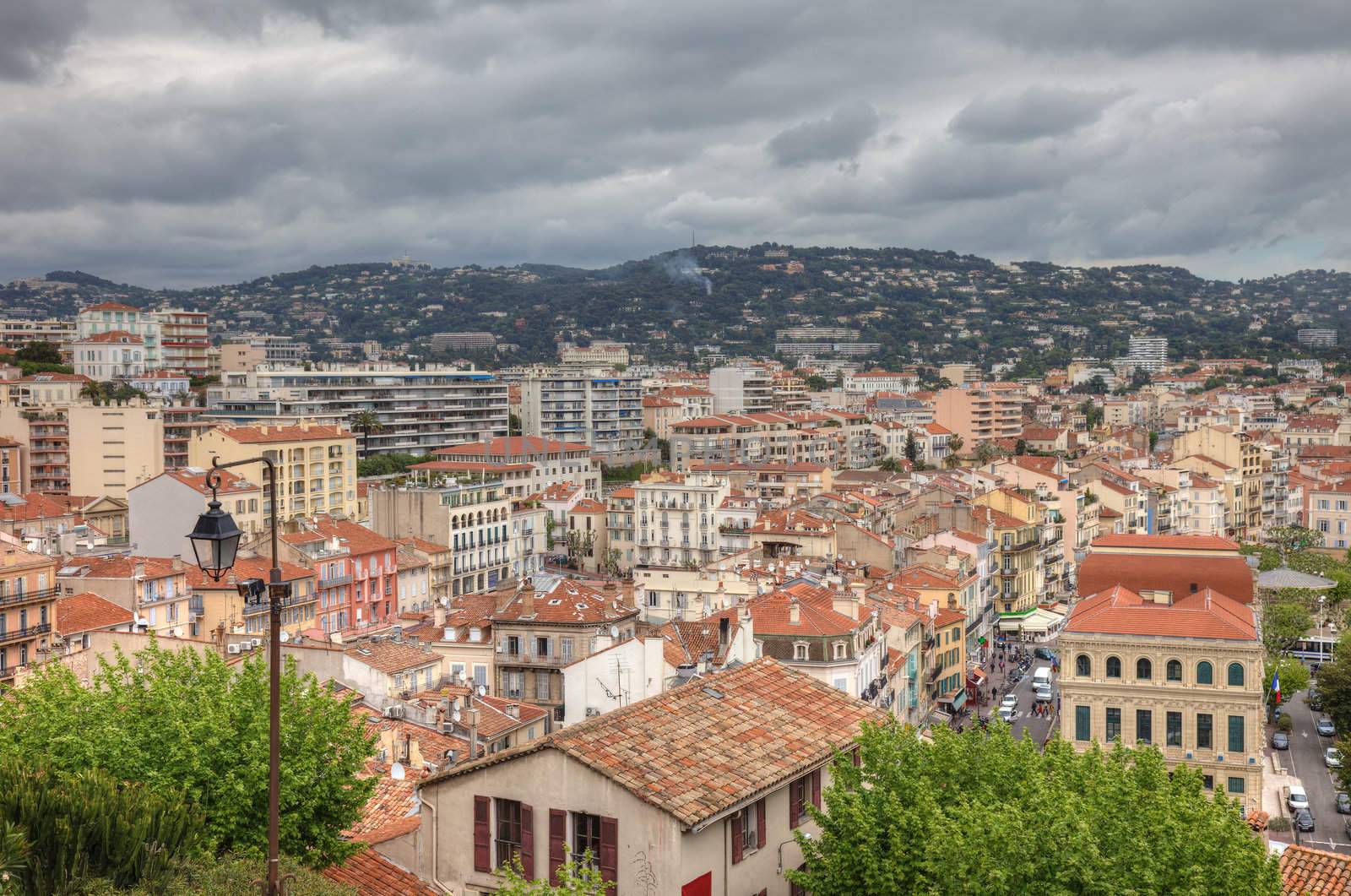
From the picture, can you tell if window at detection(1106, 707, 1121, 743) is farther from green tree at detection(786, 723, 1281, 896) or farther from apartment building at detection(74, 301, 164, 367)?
apartment building at detection(74, 301, 164, 367)

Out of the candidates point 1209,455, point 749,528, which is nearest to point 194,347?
point 749,528

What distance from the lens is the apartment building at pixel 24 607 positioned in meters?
50.6

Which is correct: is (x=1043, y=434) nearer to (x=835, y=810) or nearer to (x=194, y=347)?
(x=194, y=347)

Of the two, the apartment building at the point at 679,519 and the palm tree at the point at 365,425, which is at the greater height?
the palm tree at the point at 365,425

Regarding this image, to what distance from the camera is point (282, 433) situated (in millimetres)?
106125

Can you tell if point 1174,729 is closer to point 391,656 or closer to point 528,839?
point 391,656

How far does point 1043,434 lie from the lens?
7485 inches

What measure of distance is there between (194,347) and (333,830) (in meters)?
170

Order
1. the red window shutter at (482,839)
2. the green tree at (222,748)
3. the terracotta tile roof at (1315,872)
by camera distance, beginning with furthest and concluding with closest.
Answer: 1. the terracotta tile roof at (1315,872)
2. the green tree at (222,748)
3. the red window shutter at (482,839)

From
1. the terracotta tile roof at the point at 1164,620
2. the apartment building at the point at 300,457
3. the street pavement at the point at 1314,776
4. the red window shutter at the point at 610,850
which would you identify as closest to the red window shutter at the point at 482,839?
the red window shutter at the point at 610,850

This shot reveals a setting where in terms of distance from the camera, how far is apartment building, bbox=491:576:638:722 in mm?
51031

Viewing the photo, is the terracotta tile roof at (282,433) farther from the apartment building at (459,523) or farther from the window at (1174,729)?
the window at (1174,729)

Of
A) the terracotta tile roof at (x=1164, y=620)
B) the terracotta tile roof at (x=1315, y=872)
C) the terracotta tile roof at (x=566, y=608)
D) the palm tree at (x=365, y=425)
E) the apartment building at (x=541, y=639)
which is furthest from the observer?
the palm tree at (x=365, y=425)

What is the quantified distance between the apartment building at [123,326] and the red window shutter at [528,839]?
160630mm
